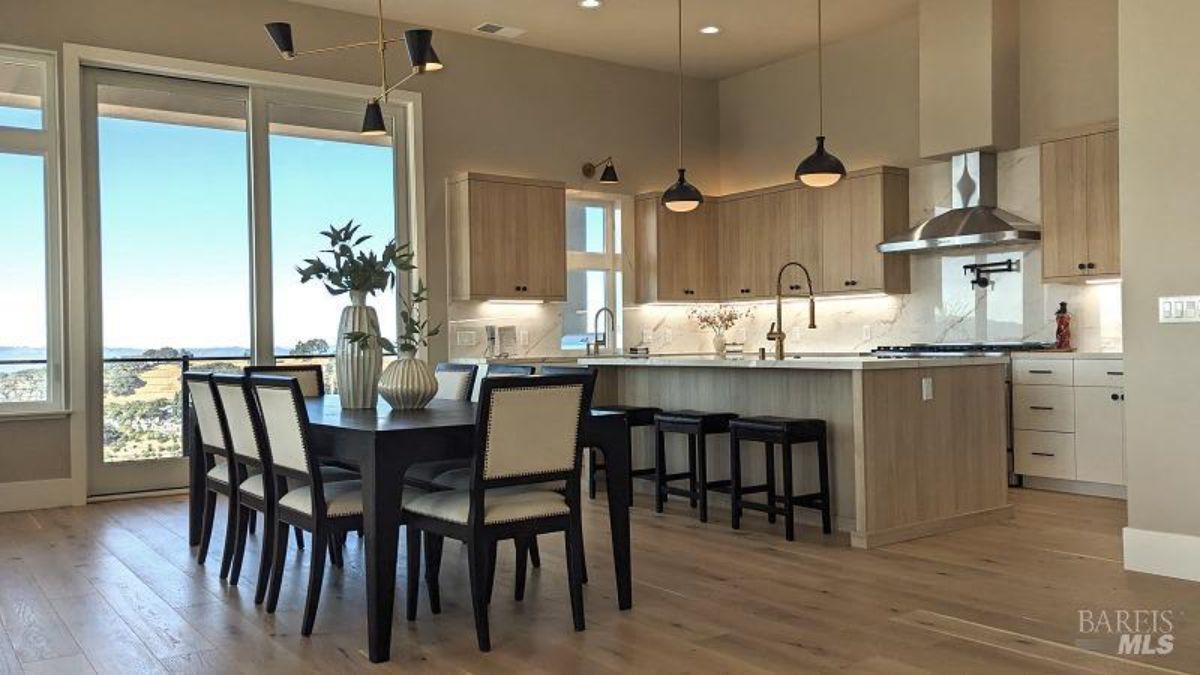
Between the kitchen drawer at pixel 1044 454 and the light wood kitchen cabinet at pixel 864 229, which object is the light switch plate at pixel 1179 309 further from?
the light wood kitchen cabinet at pixel 864 229

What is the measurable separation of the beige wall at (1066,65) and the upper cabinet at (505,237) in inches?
139

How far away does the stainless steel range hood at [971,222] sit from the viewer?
6902 mm

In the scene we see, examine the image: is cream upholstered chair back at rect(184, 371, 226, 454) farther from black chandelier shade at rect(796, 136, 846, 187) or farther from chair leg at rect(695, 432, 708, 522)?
black chandelier shade at rect(796, 136, 846, 187)

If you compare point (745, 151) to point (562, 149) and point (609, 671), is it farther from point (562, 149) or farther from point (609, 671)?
point (609, 671)

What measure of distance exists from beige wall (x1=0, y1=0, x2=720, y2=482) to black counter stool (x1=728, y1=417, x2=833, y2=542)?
326 centimetres

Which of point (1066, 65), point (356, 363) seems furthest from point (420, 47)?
point (1066, 65)

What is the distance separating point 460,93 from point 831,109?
10.2 feet

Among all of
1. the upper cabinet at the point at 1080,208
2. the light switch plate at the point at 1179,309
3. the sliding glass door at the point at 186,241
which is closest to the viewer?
the light switch plate at the point at 1179,309

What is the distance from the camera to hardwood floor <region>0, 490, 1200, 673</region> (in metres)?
3.19

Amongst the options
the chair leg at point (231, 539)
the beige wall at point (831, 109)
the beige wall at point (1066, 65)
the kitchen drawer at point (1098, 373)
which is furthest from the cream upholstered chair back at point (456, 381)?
the beige wall at point (831, 109)

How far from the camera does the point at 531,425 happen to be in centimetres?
344

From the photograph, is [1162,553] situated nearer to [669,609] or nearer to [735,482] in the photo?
[735,482]

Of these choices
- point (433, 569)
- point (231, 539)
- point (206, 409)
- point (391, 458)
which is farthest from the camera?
point (206, 409)

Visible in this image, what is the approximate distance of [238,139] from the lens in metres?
7.02
